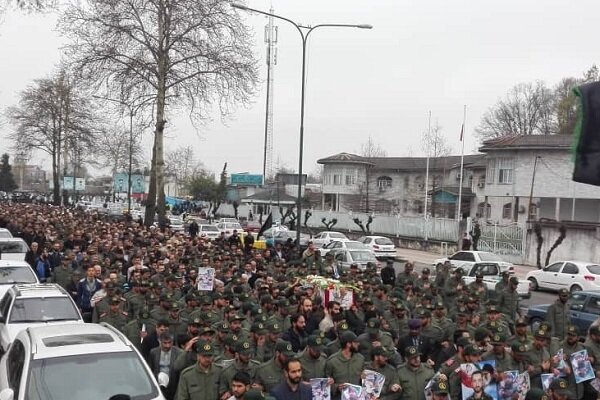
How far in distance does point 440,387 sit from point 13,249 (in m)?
16.3

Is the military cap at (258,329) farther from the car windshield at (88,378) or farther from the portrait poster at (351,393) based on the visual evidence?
the portrait poster at (351,393)

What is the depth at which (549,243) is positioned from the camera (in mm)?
32500

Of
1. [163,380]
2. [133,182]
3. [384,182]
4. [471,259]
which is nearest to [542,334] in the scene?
[163,380]

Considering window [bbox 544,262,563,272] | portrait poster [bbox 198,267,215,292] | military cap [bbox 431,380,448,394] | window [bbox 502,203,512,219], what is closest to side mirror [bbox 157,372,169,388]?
military cap [bbox 431,380,448,394]

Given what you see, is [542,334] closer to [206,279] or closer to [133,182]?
[206,279]

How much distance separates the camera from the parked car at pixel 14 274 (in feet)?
45.8

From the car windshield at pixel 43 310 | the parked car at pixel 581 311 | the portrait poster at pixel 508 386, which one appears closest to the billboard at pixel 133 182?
the parked car at pixel 581 311

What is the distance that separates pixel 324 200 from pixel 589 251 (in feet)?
136

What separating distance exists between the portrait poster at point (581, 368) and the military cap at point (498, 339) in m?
0.86

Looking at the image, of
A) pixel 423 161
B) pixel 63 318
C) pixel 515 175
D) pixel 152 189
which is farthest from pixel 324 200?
pixel 63 318

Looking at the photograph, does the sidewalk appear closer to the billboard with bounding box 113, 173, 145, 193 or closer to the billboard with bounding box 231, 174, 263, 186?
the billboard with bounding box 113, 173, 145, 193

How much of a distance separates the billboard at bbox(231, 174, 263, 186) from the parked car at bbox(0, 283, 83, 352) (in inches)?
2840

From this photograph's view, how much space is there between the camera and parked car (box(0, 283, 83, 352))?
34.8ft

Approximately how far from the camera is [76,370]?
6977 mm
